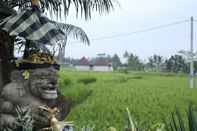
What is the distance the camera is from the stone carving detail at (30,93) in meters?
3.19

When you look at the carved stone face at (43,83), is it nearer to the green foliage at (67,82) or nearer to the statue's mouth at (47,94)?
the statue's mouth at (47,94)

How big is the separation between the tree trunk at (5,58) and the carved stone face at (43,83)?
1.40 ft

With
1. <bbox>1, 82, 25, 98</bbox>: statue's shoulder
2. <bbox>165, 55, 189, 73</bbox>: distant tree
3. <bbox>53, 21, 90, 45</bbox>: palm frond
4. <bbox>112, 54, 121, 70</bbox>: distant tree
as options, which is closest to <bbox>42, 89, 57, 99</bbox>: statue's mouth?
<bbox>1, 82, 25, 98</bbox>: statue's shoulder

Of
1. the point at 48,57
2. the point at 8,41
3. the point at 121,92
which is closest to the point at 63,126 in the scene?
the point at 48,57

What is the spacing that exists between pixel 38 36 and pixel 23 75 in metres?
0.32

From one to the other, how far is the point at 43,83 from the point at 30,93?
5.2 inches

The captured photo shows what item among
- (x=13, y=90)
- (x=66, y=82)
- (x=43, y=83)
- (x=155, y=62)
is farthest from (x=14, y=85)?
(x=155, y=62)

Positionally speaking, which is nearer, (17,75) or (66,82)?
(17,75)

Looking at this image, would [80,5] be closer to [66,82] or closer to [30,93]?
[30,93]

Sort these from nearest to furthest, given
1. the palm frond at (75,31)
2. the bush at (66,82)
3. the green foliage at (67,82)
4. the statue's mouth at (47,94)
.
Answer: the statue's mouth at (47,94), the palm frond at (75,31), the green foliage at (67,82), the bush at (66,82)

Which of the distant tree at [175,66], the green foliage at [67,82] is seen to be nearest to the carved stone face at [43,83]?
the green foliage at [67,82]

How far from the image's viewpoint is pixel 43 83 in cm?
320

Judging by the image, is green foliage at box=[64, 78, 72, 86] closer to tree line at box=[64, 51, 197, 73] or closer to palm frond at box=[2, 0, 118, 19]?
palm frond at box=[2, 0, 118, 19]

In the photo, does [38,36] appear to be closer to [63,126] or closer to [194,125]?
[63,126]
